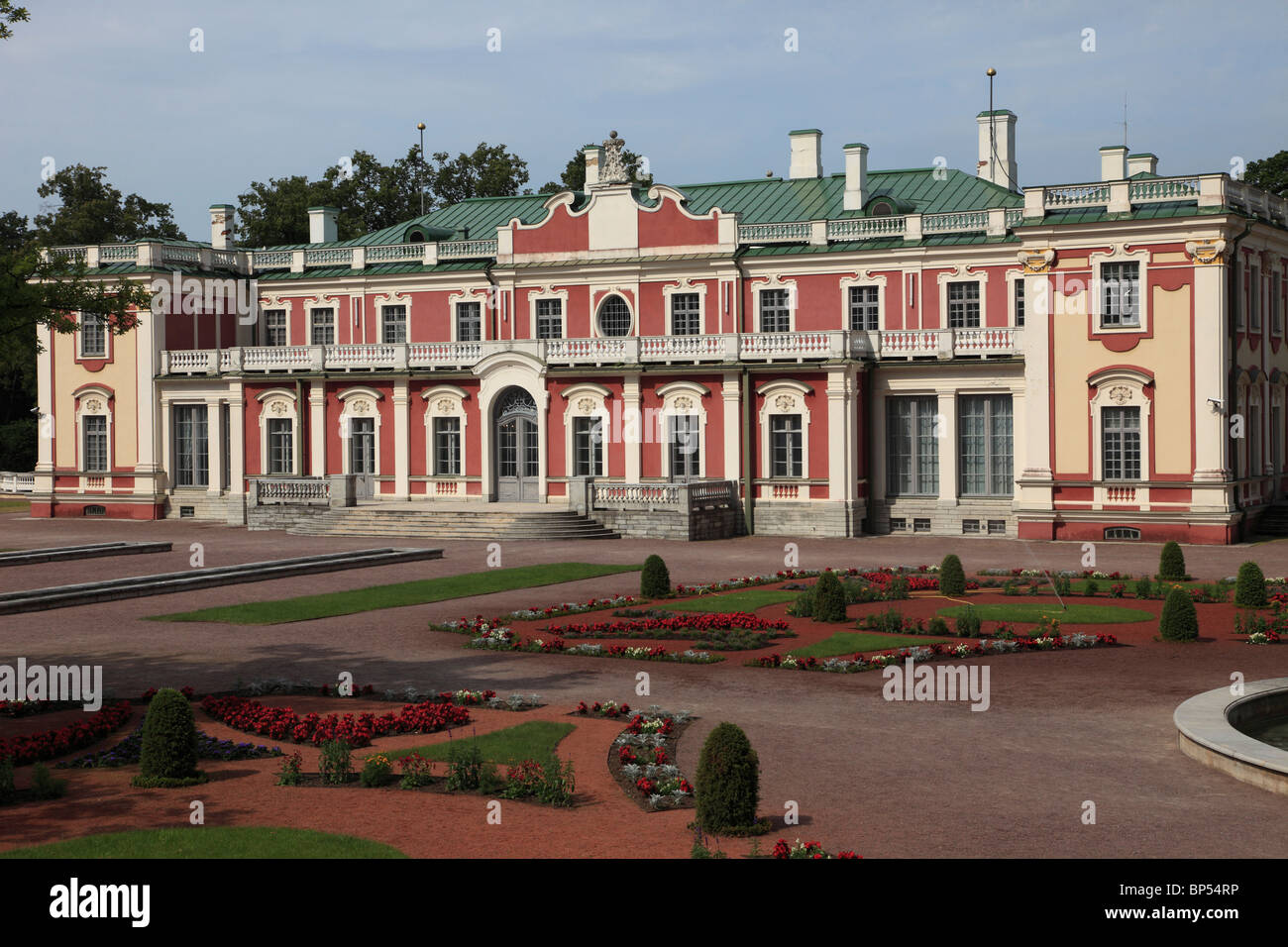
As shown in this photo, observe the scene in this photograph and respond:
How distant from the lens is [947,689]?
62.6 ft

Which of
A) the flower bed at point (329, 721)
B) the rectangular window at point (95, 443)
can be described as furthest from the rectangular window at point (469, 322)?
the flower bed at point (329, 721)

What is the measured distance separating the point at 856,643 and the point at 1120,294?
22157mm

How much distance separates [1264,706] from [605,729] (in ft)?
26.1

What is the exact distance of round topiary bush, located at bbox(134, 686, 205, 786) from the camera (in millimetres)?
14062

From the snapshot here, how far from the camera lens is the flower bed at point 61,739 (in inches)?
598

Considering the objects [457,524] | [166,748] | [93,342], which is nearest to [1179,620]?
[166,748]

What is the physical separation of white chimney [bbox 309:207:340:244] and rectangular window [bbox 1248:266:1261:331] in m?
37.2

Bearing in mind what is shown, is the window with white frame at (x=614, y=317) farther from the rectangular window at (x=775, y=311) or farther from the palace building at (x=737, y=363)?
the rectangular window at (x=775, y=311)

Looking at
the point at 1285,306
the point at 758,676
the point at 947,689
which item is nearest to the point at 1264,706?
the point at 947,689

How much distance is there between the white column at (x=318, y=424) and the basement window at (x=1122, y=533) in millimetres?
27280

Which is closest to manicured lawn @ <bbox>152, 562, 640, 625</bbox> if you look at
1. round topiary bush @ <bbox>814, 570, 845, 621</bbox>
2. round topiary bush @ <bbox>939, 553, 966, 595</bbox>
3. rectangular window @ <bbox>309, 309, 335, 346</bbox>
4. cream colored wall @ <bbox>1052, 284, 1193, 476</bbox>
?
round topiary bush @ <bbox>814, 570, 845, 621</bbox>

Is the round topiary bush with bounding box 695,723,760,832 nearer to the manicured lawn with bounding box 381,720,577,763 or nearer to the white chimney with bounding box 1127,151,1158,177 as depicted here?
the manicured lawn with bounding box 381,720,577,763
